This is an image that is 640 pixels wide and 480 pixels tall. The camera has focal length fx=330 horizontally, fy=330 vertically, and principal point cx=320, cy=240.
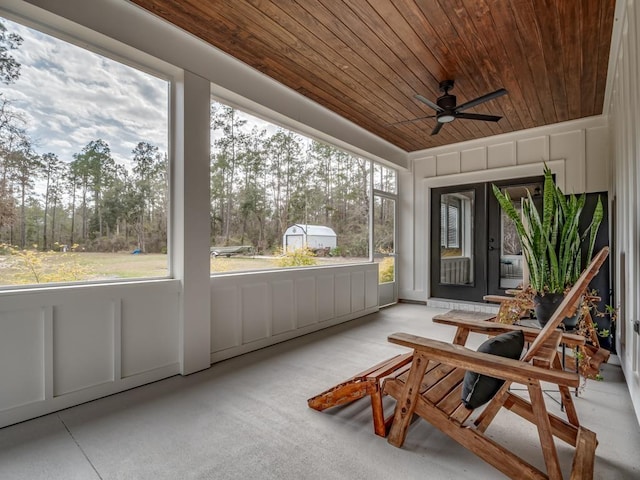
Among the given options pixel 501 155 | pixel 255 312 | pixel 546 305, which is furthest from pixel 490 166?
pixel 255 312

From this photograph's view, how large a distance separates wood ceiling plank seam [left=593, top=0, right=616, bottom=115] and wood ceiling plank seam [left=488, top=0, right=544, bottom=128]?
1.87ft

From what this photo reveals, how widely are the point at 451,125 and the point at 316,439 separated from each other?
4.88 m

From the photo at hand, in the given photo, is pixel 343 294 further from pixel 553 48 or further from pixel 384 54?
pixel 553 48

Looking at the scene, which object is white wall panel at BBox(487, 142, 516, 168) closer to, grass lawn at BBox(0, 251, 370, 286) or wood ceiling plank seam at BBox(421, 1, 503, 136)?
wood ceiling plank seam at BBox(421, 1, 503, 136)

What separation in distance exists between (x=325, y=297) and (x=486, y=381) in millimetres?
3096

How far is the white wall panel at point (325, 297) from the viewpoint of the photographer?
4609 mm

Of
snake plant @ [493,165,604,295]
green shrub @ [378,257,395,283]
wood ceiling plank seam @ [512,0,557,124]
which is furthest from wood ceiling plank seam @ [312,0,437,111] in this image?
green shrub @ [378,257,395,283]

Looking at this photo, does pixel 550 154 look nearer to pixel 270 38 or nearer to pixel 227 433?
pixel 270 38

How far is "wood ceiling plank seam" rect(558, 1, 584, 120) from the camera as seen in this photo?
2621 mm

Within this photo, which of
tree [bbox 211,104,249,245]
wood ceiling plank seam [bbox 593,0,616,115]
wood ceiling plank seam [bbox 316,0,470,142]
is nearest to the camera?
wood ceiling plank seam [bbox 593,0,616,115]

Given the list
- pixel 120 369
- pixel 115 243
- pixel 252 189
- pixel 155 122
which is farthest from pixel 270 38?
pixel 120 369

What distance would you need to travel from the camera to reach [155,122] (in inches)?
117

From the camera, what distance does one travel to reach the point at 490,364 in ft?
5.14

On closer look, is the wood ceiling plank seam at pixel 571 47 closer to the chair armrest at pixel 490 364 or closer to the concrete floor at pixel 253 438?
the chair armrest at pixel 490 364
